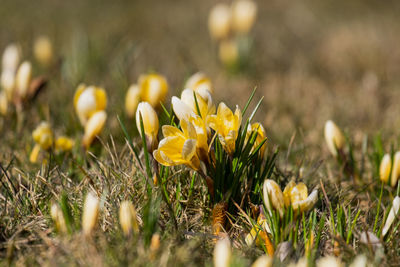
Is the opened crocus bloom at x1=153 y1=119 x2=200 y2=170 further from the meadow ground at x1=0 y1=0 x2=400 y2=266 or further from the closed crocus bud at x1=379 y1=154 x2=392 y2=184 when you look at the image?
the closed crocus bud at x1=379 y1=154 x2=392 y2=184

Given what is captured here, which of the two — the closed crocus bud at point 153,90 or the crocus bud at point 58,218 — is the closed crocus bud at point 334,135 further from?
the crocus bud at point 58,218

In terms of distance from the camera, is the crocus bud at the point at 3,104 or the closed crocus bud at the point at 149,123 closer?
the closed crocus bud at the point at 149,123

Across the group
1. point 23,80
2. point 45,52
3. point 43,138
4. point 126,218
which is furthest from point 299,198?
point 45,52

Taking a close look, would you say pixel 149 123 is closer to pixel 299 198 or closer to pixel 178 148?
pixel 178 148

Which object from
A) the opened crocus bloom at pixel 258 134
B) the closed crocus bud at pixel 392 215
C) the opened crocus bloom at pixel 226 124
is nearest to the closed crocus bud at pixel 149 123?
the opened crocus bloom at pixel 226 124

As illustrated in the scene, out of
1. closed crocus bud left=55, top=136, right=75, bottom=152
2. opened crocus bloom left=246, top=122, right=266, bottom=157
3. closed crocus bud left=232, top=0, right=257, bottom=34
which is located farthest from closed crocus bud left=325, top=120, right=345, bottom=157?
closed crocus bud left=232, top=0, right=257, bottom=34
